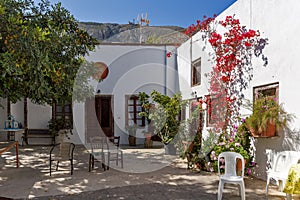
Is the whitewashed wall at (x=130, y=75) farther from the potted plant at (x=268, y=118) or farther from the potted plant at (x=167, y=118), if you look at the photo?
the potted plant at (x=268, y=118)

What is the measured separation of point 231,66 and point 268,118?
2.04m

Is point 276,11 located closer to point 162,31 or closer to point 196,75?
point 196,75

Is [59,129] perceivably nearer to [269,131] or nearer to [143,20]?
[143,20]

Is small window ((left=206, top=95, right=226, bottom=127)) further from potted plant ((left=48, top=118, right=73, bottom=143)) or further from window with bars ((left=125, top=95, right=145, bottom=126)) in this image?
potted plant ((left=48, top=118, right=73, bottom=143))

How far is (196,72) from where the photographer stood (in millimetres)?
9336

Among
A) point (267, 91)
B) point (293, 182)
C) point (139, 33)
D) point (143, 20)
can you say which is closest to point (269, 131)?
point (267, 91)

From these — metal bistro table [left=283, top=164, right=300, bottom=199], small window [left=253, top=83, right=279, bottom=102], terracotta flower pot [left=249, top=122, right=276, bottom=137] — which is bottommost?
metal bistro table [left=283, top=164, right=300, bottom=199]

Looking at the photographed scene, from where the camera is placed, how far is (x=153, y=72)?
39.6 feet

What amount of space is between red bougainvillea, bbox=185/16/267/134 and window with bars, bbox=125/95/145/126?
504cm

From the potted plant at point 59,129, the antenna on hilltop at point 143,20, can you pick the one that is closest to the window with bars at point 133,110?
the potted plant at point 59,129

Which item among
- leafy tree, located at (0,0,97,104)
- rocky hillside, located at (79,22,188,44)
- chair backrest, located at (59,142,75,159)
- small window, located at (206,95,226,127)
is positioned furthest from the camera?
rocky hillside, located at (79,22,188,44)

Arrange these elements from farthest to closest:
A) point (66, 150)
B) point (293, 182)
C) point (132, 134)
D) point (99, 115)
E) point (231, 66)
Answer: point (99, 115)
point (132, 134)
point (231, 66)
point (66, 150)
point (293, 182)

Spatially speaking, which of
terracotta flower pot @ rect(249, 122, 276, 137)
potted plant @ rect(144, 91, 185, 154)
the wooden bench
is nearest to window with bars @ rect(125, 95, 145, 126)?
potted plant @ rect(144, 91, 185, 154)

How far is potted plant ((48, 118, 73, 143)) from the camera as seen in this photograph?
1140 cm
